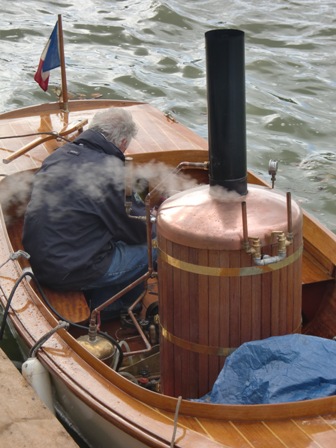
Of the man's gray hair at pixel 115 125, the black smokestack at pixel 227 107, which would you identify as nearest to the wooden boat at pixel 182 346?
the black smokestack at pixel 227 107

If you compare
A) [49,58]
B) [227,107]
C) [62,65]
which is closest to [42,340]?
[227,107]

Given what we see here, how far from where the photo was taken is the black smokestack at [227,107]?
3.12 m

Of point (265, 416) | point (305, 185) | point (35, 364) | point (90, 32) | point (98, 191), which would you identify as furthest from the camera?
point (90, 32)

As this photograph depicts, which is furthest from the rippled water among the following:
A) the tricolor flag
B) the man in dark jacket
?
the man in dark jacket

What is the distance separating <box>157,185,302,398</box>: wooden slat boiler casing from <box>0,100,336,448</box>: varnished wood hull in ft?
1.17

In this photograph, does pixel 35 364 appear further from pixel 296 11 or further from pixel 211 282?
pixel 296 11

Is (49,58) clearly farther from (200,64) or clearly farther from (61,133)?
(200,64)

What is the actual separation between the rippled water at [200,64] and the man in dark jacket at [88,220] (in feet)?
11.6

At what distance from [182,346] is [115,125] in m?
1.61

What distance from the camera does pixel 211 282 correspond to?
313 centimetres

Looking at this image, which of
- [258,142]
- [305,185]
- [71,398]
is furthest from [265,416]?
[258,142]

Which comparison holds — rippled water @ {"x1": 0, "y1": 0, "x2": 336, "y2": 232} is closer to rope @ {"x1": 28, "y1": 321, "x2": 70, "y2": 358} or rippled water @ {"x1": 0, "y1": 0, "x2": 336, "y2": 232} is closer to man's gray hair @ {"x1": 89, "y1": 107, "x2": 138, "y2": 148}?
man's gray hair @ {"x1": 89, "y1": 107, "x2": 138, "y2": 148}

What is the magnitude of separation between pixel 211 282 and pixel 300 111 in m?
7.54

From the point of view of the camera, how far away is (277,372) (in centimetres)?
300
